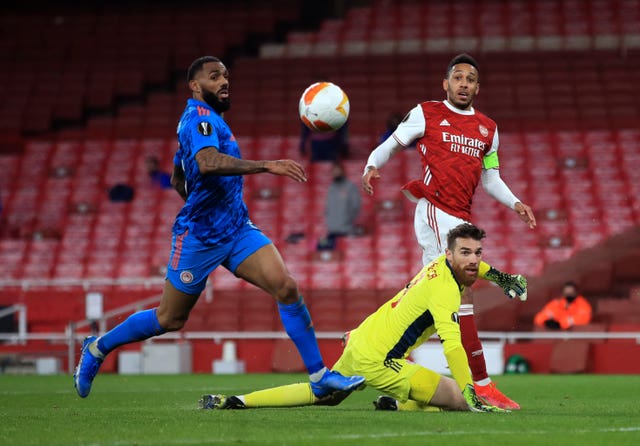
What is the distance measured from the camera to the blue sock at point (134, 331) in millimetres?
6957

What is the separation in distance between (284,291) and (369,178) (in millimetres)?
1114

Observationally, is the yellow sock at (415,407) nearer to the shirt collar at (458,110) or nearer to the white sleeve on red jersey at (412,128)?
the white sleeve on red jersey at (412,128)

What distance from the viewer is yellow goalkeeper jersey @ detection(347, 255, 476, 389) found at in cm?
647

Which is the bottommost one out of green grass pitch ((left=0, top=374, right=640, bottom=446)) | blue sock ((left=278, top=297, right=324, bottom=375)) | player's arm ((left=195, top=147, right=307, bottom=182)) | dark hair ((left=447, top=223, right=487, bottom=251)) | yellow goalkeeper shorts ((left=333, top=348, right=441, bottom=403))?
green grass pitch ((left=0, top=374, right=640, bottom=446))

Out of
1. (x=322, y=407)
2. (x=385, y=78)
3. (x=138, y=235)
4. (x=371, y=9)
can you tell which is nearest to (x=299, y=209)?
(x=138, y=235)

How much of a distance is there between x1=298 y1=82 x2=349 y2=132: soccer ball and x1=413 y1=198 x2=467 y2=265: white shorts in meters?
0.77

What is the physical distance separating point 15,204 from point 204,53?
4.90 metres

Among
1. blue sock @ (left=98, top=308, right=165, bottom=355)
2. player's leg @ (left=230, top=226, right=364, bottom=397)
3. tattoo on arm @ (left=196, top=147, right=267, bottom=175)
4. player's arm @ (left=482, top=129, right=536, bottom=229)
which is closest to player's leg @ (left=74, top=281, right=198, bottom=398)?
blue sock @ (left=98, top=308, right=165, bottom=355)

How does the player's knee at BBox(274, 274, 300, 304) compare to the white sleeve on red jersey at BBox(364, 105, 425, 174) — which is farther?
the white sleeve on red jersey at BBox(364, 105, 425, 174)

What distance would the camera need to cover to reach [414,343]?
6828 mm

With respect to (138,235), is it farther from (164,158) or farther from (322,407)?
(322,407)

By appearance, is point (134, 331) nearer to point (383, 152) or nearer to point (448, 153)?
point (383, 152)

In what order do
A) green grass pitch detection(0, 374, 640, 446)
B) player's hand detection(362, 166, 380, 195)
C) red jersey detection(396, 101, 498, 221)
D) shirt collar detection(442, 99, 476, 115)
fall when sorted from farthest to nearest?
shirt collar detection(442, 99, 476, 115)
red jersey detection(396, 101, 498, 221)
player's hand detection(362, 166, 380, 195)
green grass pitch detection(0, 374, 640, 446)

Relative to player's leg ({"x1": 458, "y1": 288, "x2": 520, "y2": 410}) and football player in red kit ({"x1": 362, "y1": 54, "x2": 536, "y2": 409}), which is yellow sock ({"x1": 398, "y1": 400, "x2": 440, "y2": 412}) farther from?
football player in red kit ({"x1": 362, "y1": 54, "x2": 536, "y2": 409})
